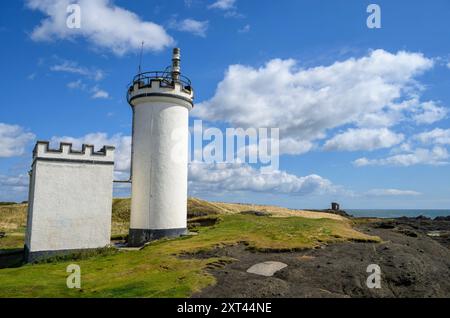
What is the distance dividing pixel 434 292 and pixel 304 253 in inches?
273

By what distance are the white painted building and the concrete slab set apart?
42.5 feet

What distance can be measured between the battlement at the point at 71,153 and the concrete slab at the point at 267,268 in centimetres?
1401

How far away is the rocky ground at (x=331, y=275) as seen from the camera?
14099 millimetres

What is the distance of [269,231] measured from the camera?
2697cm

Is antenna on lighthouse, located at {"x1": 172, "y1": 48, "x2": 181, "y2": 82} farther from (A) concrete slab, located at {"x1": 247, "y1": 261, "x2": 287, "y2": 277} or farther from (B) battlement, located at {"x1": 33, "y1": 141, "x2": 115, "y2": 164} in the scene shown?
(A) concrete slab, located at {"x1": 247, "y1": 261, "x2": 287, "y2": 277}

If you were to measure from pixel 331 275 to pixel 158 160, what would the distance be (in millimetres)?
16251

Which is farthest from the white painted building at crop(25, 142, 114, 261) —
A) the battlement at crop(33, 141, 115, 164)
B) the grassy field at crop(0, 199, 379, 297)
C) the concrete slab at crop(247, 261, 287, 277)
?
the concrete slab at crop(247, 261, 287, 277)

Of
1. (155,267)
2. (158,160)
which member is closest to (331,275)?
(155,267)

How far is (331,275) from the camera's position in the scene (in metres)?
16.4

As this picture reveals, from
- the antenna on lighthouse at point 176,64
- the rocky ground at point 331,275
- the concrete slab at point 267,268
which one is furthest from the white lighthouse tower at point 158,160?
the concrete slab at point 267,268

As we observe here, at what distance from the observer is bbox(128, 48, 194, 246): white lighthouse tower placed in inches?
1114

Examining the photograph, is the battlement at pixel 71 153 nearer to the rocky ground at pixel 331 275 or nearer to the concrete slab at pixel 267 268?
A: the rocky ground at pixel 331 275
